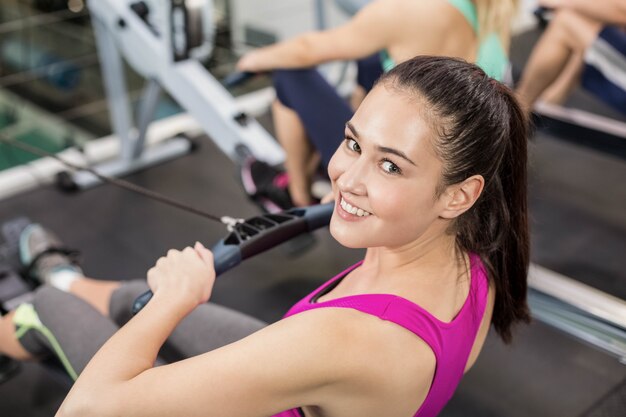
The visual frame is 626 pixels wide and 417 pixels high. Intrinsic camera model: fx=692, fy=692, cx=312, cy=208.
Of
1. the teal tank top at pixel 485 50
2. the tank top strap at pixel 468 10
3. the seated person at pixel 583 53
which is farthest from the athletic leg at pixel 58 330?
the seated person at pixel 583 53

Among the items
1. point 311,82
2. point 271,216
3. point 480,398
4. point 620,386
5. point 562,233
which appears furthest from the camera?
point 562,233

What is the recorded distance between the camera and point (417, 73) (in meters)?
1.02

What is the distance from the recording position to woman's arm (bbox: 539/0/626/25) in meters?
2.58

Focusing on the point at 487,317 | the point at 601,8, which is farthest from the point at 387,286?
the point at 601,8

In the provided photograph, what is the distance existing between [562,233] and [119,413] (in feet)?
7.32

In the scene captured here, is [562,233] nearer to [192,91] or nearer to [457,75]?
[192,91]

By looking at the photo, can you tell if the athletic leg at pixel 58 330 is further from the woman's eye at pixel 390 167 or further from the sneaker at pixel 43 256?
the woman's eye at pixel 390 167

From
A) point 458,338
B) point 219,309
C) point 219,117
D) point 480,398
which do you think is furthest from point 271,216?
point 219,117

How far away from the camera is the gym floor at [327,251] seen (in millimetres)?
1978

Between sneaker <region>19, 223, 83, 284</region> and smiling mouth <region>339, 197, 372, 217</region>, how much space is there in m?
1.18

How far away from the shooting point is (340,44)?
2104mm

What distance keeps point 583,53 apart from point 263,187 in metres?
1.56

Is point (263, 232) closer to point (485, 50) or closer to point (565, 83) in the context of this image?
point (485, 50)

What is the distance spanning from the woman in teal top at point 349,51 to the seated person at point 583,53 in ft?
2.86
